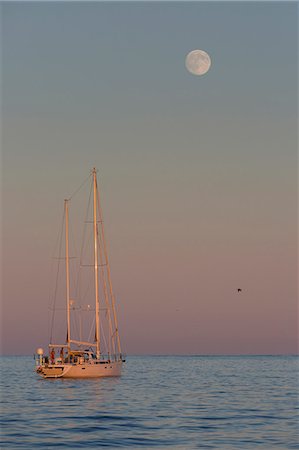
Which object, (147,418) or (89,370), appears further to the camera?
(89,370)

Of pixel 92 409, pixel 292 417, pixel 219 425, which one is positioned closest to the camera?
pixel 219 425

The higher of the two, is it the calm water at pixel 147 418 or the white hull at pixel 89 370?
the white hull at pixel 89 370

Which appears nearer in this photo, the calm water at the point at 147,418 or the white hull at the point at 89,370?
the calm water at the point at 147,418

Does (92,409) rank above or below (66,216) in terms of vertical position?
below

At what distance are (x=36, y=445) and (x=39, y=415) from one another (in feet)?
49.0

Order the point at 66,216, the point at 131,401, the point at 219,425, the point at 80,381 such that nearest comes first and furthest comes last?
the point at 219,425, the point at 131,401, the point at 80,381, the point at 66,216

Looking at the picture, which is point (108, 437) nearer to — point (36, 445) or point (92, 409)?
point (36, 445)

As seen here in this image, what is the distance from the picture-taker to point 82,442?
41625 mm

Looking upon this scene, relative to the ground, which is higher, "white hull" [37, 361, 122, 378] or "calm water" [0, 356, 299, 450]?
"white hull" [37, 361, 122, 378]

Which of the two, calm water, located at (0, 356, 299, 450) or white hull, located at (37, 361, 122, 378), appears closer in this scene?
calm water, located at (0, 356, 299, 450)

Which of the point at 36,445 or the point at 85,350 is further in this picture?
the point at 85,350

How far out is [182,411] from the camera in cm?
5766

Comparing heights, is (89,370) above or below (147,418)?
above

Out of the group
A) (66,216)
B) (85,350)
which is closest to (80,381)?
(85,350)
